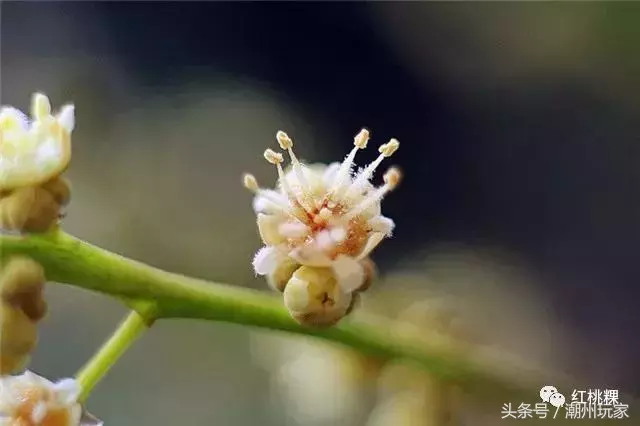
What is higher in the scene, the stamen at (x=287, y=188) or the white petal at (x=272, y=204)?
the stamen at (x=287, y=188)

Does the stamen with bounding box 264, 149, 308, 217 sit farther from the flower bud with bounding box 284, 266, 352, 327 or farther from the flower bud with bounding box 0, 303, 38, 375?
the flower bud with bounding box 0, 303, 38, 375

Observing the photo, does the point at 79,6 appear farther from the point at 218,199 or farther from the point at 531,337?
the point at 531,337

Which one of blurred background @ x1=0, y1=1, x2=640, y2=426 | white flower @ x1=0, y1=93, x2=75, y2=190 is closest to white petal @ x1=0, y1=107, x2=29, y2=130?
white flower @ x1=0, y1=93, x2=75, y2=190

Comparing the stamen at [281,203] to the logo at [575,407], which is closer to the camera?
the stamen at [281,203]

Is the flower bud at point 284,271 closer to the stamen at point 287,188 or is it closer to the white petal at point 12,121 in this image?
the stamen at point 287,188

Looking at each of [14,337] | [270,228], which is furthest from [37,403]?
[270,228]

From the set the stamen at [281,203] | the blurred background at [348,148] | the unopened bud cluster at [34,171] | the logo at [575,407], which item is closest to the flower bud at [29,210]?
the unopened bud cluster at [34,171]
